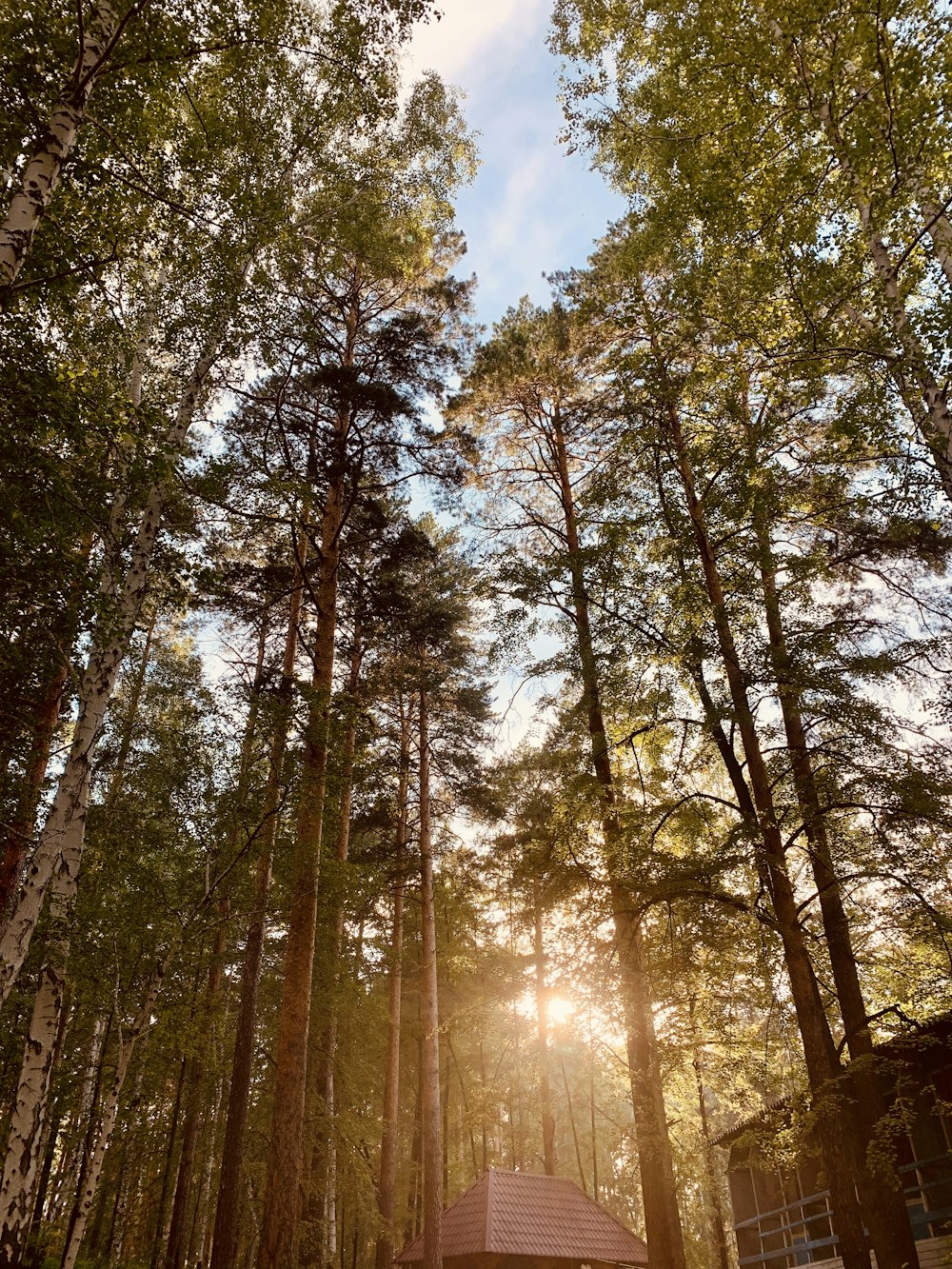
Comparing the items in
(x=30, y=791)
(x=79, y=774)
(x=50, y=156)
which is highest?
(x=50, y=156)

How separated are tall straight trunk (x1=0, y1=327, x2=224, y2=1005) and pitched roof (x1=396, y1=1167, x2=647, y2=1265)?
548 inches

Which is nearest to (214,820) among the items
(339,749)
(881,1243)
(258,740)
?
(258,740)

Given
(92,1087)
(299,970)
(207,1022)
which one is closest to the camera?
(299,970)

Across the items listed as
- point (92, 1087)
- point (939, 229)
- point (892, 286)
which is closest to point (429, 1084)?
point (92, 1087)

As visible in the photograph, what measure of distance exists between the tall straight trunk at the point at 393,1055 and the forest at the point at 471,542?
0.79 feet

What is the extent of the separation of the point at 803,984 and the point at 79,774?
8.03m

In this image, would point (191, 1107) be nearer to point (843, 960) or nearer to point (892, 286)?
point (843, 960)

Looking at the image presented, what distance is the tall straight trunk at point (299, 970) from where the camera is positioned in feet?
26.2

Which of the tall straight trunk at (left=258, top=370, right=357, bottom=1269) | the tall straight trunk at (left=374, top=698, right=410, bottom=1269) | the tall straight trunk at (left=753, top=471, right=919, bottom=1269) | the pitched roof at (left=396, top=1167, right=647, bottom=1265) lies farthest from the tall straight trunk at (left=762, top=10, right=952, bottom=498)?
the pitched roof at (left=396, top=1167, right=647, bottom=1265)

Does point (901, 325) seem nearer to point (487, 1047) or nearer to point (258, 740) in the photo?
point (258, 740)

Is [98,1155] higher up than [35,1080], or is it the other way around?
[35,1080]

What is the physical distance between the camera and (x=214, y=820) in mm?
10539

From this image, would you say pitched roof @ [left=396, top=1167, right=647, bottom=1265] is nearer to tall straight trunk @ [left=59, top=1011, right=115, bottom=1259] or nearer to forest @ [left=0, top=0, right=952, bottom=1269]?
forest @ [left=0, top=0, right=952, bottom=1269]

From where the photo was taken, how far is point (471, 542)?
48.8ft
